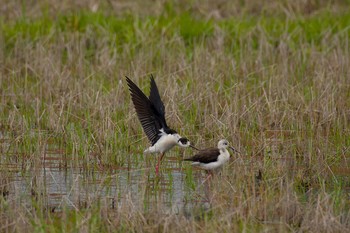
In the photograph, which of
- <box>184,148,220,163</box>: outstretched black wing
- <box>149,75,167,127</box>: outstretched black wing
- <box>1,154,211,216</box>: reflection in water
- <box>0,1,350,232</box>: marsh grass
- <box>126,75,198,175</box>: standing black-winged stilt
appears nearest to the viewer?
<box>0,1,350,232</box>: marsh grass

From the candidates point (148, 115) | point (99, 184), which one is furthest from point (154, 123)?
point (99, 184)

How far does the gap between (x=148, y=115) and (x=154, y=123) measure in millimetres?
102

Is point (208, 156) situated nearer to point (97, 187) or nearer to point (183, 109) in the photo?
point (97, 187)

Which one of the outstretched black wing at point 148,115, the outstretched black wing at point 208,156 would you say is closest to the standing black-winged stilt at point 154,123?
the outstretched black wing at point 148,115

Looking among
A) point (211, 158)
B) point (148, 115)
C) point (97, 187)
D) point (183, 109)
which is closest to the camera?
point (97, 187)

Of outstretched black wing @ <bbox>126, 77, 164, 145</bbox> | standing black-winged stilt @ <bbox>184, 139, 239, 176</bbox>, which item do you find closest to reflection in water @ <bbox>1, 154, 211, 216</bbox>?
standing black-winged stilt @ <bbox>184, 139, 239, 176</bbox>

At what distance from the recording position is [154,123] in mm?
8586

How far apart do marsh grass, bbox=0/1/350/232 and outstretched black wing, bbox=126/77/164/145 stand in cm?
27

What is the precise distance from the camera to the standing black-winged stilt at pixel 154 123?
8344 mm

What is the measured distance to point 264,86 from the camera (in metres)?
11.2

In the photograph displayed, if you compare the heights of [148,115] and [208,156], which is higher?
[148,115]

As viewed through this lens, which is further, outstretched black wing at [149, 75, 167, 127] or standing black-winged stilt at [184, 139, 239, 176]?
outstretched black wing at [149, 75, 167, 127]

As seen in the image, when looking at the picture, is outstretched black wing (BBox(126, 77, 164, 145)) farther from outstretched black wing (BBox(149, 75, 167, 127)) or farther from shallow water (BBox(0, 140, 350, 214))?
shallow water (BBox(0, 140, 350, 214))

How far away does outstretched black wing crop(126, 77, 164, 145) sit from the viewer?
8.44m
